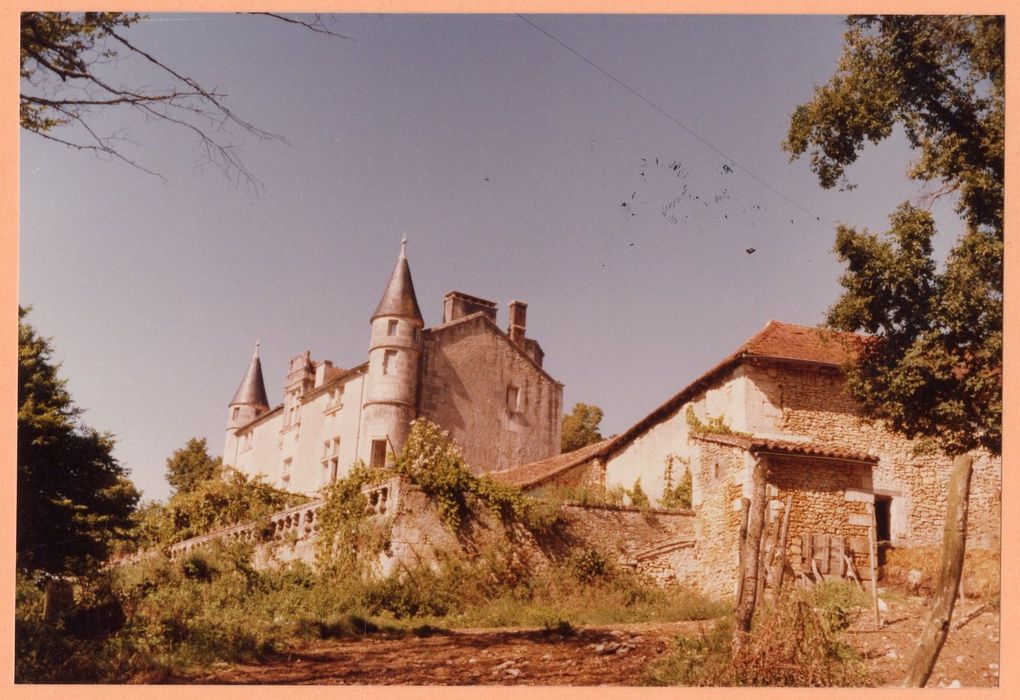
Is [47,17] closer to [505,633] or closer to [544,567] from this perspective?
[505,633]

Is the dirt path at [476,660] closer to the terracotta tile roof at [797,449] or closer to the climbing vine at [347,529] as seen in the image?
the climbing vine at [347,529]

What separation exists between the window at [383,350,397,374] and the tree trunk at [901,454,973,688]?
2289 centimetres

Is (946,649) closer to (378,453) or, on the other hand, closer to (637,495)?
(637,495)

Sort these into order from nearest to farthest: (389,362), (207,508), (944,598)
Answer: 1. (944,598)
2. (207,508)
3. (389,362)

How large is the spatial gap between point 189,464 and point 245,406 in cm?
504

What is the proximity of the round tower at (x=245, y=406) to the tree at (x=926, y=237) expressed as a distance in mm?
34708

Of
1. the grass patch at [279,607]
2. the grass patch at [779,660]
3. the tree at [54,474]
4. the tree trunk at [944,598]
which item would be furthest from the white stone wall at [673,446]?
the tree at [54,474]

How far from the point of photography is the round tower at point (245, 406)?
43281 mm

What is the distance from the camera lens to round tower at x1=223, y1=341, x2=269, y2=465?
142 ft

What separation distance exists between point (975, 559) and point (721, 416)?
8.35 metres

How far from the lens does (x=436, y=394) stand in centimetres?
2962

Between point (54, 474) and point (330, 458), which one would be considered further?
point (330, 458)

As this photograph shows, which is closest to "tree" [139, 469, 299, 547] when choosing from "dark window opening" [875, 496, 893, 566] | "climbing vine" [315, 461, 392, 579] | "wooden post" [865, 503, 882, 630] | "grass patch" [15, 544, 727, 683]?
"grass patch" [15, 544, 727, 683]

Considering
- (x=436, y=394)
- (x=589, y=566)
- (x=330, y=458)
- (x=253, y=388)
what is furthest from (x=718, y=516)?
(x=253, y=388)
